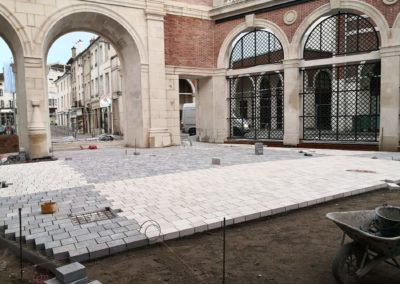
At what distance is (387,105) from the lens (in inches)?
531

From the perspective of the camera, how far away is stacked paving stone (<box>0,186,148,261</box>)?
409 centimetres

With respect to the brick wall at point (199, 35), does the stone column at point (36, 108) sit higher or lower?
lower

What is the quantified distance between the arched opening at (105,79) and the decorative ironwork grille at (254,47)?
17.6 ft

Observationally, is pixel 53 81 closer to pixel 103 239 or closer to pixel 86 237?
pixel 86 237

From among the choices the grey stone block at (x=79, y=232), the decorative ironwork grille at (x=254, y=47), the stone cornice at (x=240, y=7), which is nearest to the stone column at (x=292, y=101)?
the decorative ironwork grille at (x=254, y=47)

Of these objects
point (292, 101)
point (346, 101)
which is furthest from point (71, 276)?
point (346, 101)

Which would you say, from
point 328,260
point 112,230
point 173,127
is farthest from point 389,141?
point 112,230

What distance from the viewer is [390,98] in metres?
13.4

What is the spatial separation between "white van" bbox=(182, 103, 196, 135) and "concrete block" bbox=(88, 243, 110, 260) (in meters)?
25.7

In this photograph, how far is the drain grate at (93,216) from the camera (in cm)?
510

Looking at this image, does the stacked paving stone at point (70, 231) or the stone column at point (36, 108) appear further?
the stone column at point (36, 108)

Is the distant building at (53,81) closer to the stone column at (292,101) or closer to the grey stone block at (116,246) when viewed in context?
the stone column at (292,101)

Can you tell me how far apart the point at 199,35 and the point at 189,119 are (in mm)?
12998

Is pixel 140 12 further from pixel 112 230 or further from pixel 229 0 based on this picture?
pixel 112 230
